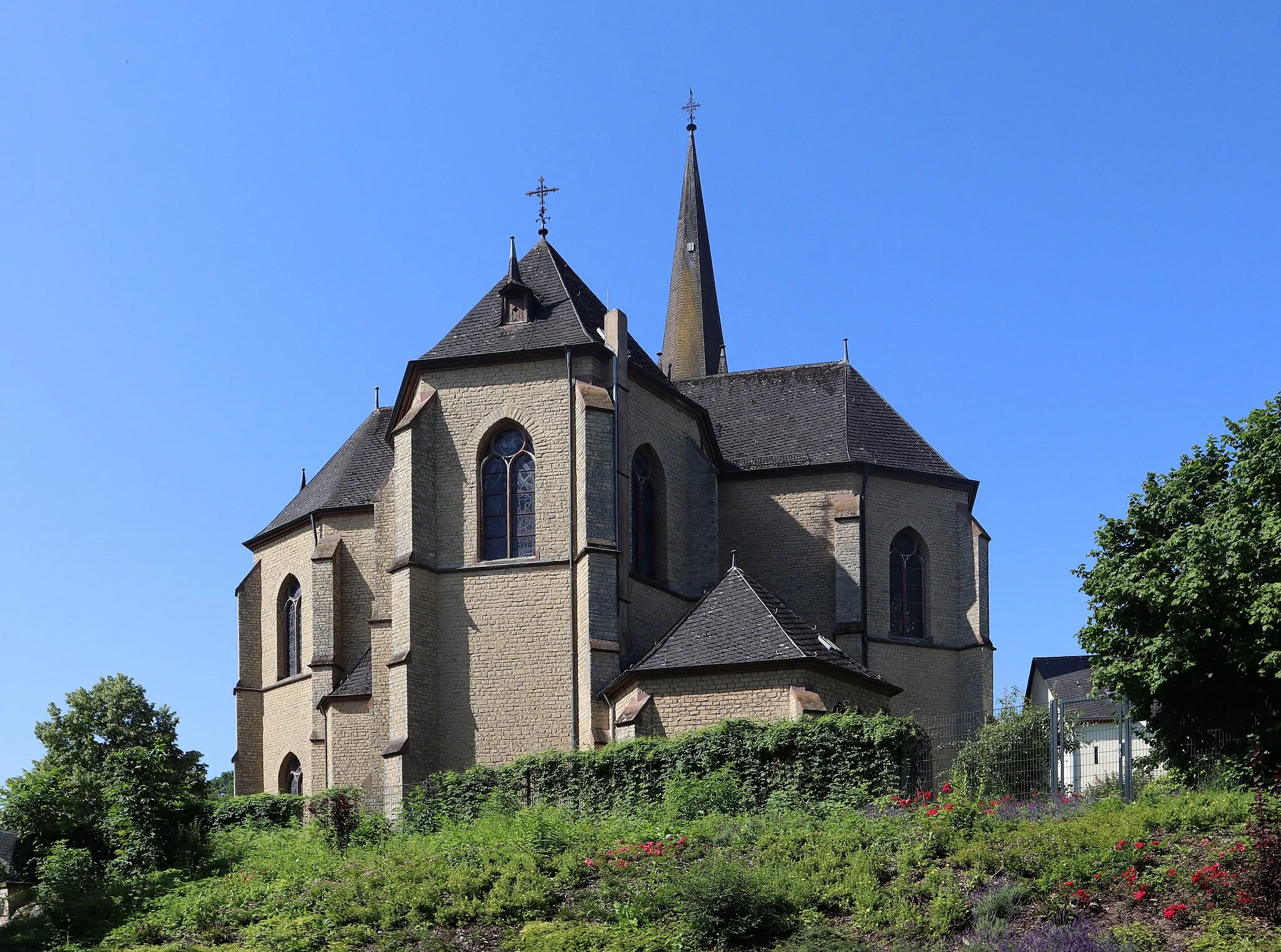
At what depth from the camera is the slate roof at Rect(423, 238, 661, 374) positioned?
111ft

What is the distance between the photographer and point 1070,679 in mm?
63781

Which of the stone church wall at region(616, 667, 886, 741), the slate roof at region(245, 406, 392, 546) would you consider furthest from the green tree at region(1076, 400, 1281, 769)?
the slate roof at region(245, 406, 392, 546)

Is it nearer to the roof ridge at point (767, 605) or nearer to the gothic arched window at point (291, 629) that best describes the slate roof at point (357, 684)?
the gothic arched window at point (291, 629)

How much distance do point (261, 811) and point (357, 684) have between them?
5011 millimetres

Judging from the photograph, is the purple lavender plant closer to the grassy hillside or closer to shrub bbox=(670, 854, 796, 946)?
the grassy hillside

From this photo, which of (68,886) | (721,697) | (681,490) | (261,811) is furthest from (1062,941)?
(681,490)

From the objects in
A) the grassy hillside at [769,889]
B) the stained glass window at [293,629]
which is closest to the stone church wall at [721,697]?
the grassy hillside at [769,889]

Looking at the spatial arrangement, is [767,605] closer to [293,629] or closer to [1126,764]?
[1126,764]

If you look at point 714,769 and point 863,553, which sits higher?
point 863,553

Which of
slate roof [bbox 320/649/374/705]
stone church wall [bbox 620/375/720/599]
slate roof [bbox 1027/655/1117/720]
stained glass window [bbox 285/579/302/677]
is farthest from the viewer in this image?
slate roof [bbox 1027/655/1117/720]

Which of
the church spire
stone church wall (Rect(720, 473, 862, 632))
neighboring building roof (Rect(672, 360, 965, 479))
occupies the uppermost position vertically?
the church spire

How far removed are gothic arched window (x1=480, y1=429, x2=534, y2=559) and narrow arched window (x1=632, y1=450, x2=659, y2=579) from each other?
275 cm

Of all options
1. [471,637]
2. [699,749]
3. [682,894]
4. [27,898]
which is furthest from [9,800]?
[682,894]

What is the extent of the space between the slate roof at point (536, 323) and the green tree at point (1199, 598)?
12.3 m
